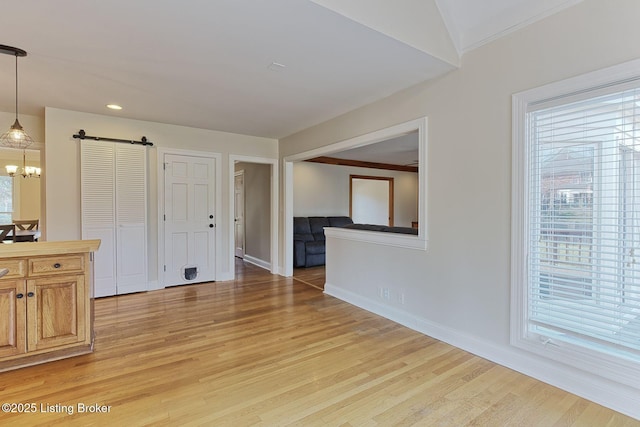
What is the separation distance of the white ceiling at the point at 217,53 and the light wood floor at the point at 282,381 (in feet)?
7.99

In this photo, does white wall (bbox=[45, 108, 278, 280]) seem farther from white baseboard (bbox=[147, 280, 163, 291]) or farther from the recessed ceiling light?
the recessed ceiling light

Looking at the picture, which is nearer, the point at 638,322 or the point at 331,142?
the point at 638,322

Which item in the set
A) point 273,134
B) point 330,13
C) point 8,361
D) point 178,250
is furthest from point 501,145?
point 178,250

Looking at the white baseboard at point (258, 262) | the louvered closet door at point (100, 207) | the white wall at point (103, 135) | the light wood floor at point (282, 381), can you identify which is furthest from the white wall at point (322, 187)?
the light wood floor at point (282, 381)

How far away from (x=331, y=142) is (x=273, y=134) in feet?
4.54

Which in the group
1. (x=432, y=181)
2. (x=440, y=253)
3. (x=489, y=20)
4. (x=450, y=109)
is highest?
(x=489, y=20)

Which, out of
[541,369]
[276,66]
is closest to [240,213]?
[276,66]

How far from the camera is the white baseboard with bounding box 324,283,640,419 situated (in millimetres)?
1867

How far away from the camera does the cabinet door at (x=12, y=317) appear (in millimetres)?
2264

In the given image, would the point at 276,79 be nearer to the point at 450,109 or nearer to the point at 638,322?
the point at 450,109

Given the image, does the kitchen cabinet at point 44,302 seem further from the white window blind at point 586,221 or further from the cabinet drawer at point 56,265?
the white window blind at point 586,221

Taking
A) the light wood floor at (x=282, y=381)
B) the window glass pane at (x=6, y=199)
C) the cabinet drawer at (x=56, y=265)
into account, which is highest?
the window glass pane at (x=6, y=199)

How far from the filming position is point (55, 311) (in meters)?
2.44

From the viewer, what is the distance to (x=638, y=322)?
5.98 feet
